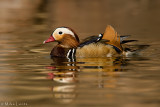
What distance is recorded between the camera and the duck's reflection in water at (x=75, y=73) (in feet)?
23.2

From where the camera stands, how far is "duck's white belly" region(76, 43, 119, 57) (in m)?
10.8

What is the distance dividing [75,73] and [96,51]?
217 cm

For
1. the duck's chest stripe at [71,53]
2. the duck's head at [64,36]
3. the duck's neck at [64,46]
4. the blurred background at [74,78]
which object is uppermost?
the duck's head at [64,36]

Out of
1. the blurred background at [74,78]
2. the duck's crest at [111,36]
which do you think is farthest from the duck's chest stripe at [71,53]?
the duck's crest at [111,36]

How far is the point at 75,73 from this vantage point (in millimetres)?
8719

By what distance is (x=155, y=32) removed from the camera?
1642cm

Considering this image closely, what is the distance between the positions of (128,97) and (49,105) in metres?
1.16

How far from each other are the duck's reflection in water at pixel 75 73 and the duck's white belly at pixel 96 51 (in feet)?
0.88

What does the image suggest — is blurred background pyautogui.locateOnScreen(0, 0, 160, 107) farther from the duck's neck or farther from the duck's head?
the duck's head

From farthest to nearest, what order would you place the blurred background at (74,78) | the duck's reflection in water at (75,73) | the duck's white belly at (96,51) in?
the duck's white belly at (96,51) → the duck's reflection in water at (75,73) → the blurred background at (74,78)

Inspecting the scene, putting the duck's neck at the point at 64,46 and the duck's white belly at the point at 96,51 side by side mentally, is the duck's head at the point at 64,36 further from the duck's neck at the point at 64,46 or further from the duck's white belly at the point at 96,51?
the duck's white belly at the point at 96,51

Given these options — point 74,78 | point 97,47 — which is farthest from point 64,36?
point 74,78

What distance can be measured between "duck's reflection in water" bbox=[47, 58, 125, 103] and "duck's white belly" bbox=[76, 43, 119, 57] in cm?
27

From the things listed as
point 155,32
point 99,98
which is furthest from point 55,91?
point 155,32
